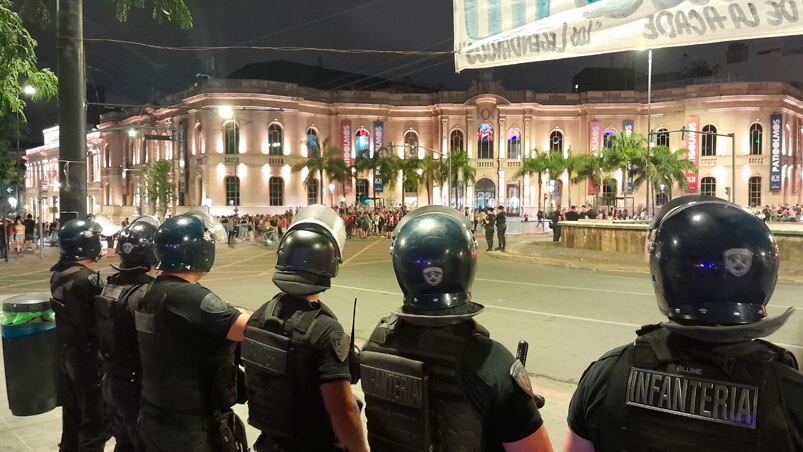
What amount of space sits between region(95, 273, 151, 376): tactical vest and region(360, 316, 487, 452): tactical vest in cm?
181

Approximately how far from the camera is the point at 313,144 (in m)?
61.9

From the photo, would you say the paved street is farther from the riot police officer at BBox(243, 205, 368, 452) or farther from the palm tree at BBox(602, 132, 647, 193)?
the palm tree at BBox(602, 132, 647, 193)

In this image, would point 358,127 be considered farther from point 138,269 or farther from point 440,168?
point 138,269

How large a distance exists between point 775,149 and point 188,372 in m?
67.0

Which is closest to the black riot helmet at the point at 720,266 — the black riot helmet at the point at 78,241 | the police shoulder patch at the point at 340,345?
the police shoulder patch at the point at 340,345

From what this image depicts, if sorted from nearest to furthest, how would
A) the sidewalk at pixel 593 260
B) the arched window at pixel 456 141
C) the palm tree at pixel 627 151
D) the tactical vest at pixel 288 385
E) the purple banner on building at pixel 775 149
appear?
the tactical vest at pixel 288 385, the sidewalk at pixel 593 260, the palm tree at pixel 627 151, the purple banner on building at pixel 775 149, the arched window at pixel 456 141

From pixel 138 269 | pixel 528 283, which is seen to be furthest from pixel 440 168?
pixel 138 269

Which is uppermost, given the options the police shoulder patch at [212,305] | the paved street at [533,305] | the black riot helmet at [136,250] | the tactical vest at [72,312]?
the black riot helmet at [136,250]

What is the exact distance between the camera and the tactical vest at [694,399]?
1472 mm

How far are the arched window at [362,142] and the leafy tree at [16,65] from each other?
2206 inches

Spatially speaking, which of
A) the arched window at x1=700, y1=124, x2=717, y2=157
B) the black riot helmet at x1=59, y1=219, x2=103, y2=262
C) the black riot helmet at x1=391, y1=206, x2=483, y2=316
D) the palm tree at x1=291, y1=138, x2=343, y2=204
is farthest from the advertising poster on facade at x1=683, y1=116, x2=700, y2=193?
the black riot helmet at x1=391, y1=206, x2=483, y2=316

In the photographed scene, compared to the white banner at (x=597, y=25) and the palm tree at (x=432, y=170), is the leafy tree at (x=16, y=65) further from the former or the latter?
the palm tree at (x=432, y=170)

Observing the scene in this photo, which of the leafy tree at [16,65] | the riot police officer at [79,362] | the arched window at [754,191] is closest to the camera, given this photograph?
the riot police officer at [79,362]

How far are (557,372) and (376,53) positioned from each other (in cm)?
446
